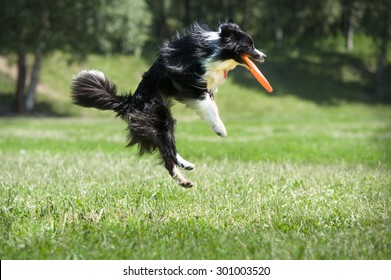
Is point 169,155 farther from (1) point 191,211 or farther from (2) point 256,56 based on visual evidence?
(2) point 256,56

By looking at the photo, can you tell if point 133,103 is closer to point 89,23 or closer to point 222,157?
point 222,157

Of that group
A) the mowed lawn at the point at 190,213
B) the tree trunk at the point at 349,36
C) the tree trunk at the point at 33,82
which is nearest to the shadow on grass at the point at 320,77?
the tree trunk at the point at 349,36

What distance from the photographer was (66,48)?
30.4 m

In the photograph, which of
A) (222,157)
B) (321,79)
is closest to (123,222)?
(222,157)

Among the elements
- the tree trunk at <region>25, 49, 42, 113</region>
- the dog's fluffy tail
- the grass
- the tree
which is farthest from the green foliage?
the dog's fluffy tail

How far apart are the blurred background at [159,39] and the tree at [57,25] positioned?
5 cm

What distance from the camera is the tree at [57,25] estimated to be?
2817 centimetres

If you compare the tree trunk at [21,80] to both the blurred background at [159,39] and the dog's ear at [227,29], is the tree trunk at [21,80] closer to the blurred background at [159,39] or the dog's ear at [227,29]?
the blurred background at [159,39]

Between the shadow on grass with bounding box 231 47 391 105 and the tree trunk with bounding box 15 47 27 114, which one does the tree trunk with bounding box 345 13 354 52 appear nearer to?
the shadow on grass with bounding box 231 47 391 105

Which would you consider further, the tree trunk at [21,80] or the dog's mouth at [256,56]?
the tree trunk at [21,80]

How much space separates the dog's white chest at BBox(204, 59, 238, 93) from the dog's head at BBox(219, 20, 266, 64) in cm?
7

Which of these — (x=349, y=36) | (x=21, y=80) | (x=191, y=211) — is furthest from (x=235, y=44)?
(x=349, y=36)

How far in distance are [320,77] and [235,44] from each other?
3726 centimetres

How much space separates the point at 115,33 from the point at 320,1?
22.2 m
